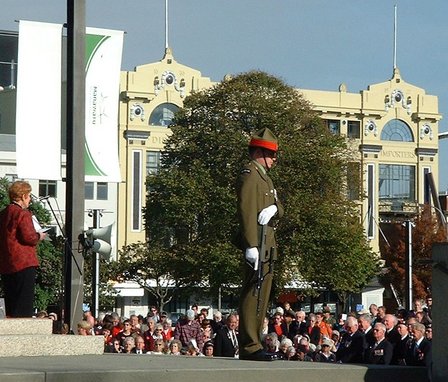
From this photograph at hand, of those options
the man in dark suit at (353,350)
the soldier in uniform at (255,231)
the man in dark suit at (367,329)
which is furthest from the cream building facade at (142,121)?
the soldier in uniform at (255,231)

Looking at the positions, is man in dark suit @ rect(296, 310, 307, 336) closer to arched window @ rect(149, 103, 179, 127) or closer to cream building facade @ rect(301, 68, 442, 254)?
Result: arched window @ rect(149, 103, 179, 127)

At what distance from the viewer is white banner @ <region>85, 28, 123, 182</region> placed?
17.6 meters

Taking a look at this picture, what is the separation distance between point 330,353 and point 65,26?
21.8 feet

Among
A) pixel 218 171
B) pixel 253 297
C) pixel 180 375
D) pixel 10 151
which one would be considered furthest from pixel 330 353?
pixel 10 151

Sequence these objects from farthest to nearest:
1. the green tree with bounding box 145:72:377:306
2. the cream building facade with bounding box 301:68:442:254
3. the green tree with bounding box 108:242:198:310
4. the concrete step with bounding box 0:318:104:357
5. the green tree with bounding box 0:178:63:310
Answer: the cream building facade with bounding box 301:68:442:254, the green tree with bounding box 108:242:198:310, the green tree with bounding box 145:72:377:306, the green tree with bounding box 0:178:63:310, the concrete step with bounding box 0:318:104:357

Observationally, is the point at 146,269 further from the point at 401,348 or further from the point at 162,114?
the point at 401,348

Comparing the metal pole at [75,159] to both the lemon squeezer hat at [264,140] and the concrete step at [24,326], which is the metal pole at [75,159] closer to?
the concrete step at [24,326]

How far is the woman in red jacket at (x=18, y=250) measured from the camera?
43.4 ft

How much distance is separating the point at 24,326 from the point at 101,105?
575 cm

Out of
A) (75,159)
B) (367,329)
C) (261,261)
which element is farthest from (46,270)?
(261,261)

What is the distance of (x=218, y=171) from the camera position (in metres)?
60.4

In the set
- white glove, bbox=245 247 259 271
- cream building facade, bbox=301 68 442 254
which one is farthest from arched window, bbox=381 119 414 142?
white glove, bbox=245 247 259 271

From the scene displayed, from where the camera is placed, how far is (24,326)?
12562 mm

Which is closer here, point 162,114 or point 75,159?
point 75,159
